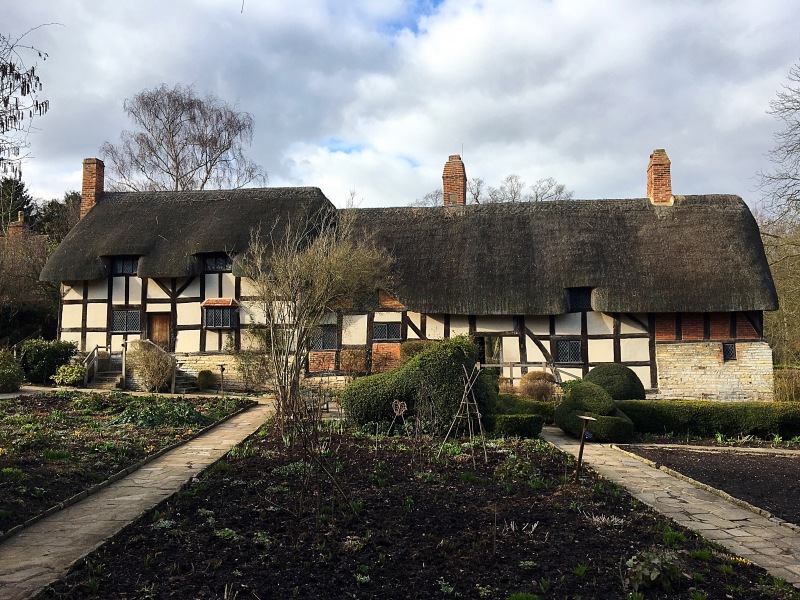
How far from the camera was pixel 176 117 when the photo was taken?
92.6 feet

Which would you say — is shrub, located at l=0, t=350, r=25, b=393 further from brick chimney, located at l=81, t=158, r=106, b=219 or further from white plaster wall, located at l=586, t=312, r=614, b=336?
white plaster wall, located at l=586, t=312, r=614, b=336

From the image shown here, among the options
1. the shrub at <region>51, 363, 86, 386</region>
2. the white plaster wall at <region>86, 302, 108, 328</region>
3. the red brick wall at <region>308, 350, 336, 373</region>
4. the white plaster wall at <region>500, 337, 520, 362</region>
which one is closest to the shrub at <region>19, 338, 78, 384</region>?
the shrub at <region>51, 363, 86, 386</region>

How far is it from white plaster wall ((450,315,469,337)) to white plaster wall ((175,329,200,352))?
8.00 meters

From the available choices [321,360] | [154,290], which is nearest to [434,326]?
[321,360]

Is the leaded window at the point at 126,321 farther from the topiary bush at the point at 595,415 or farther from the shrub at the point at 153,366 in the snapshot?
the topiary bush at the point at 595,415

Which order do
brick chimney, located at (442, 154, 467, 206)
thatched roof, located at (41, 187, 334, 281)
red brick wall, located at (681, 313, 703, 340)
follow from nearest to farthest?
red brick wall, located at (681, 313, 703, 340), thatched roof, located at (41, 187, 334, 281), brick chimney, located at (442, 154, 467, 206)

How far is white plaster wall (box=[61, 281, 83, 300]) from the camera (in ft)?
66.0

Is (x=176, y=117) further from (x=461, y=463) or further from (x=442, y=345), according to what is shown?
(x=461, y=463)

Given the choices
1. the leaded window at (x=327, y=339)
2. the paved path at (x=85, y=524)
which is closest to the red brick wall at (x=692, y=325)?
the leaded window at (x=327, y=339)

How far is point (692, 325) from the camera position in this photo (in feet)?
58.3

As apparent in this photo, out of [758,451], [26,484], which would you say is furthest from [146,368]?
[758,451]

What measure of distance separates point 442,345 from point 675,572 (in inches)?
266

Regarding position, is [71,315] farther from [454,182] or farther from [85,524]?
[85,524]

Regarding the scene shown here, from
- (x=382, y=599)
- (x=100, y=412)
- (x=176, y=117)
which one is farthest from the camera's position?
(x=176, y=117)
